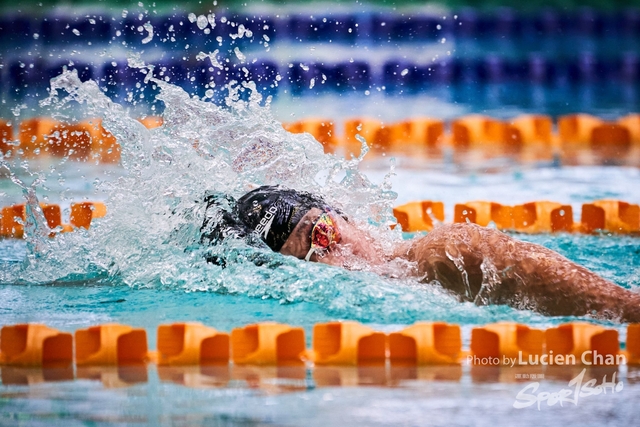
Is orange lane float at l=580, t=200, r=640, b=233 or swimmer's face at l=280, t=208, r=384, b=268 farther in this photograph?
orange lane float at l=580, t=200, r=640, b=233

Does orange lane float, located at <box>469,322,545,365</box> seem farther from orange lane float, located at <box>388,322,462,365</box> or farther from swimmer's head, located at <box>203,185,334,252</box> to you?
swimmer's head, located at <box>203,185,334,252</box>

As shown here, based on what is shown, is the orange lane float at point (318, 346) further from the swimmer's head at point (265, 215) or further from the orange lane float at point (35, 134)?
the orange lane float at point (35, 134)

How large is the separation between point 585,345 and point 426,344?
47 cm

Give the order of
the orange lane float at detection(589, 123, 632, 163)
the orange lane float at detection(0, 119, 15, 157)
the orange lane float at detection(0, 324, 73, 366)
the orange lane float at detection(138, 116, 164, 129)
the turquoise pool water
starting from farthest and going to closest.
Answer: the orange lane float at detection(138, 116, 164, 129), the orange lane float at detection(0, 119, 15, 157), the orange lane float at detection(589, 123, 632, 163), the orange lane float at detection(0, 324, 73, 366), the turquoise pool water

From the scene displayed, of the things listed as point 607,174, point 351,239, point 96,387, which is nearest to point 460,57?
point 607,174

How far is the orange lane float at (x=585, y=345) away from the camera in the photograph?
8.04 ft

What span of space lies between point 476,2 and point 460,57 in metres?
1.49

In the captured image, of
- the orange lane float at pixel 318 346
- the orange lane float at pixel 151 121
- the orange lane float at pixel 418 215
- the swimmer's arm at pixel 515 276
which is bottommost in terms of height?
the orange lane float at pixel 318 346

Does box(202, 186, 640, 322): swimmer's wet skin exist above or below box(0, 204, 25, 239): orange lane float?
below

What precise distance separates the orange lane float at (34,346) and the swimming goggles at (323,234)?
89 cm

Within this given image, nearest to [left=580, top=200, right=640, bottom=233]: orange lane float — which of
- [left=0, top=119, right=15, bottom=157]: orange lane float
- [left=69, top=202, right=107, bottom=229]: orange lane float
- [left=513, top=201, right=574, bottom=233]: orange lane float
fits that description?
[left=513, top=201, right=574, bottom=233]: orange lane float

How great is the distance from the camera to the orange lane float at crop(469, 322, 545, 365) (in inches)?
98.7

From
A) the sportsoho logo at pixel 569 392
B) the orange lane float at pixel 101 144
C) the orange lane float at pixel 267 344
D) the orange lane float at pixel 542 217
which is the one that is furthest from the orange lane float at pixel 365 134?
the sportsoho logo at pixel 569 392

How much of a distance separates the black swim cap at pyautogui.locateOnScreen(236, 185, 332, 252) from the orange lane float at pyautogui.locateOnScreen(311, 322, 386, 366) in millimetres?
521
